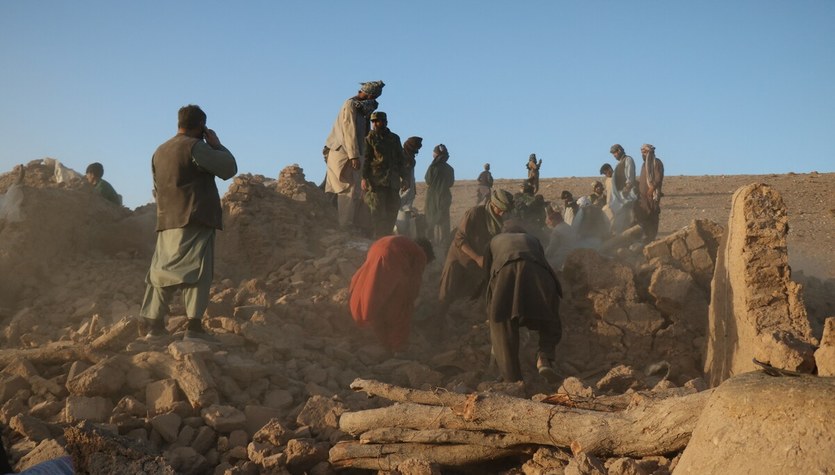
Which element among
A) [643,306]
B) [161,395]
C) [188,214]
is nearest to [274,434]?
[161,395]

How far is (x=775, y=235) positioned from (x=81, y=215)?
23.1 ft

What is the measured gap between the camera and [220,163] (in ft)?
17.7

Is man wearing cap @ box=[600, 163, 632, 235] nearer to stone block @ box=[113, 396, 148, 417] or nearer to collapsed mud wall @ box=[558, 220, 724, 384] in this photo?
collapsed mud wall @ box=[558, 220, 724, 384]

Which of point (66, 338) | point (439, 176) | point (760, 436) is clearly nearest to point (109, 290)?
point (66, 338)

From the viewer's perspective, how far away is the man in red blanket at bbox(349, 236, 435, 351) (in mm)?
6742

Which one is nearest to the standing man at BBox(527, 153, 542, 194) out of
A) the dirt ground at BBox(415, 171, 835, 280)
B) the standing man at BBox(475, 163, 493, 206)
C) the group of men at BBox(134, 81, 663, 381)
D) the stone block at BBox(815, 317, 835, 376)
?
the standing man at BBox(475, 163, 493, 206)

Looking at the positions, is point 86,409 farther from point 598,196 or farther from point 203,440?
point 598,196

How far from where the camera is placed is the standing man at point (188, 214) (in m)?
5.43

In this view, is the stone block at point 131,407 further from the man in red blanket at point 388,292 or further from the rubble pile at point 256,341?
the man in red blanket at point 388,292

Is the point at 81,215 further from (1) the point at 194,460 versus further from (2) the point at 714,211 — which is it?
(2) the point at 714,211

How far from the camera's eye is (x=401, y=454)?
4055 millimetres

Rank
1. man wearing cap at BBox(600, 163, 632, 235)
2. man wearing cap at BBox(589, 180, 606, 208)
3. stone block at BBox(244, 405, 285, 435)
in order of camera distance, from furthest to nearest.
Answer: man wearing cap at BBox(589, 180, 606, 208), man wearing cap at BBox(600, 163, 632, 235), stone block at BBox(244, 405, 285, 435)

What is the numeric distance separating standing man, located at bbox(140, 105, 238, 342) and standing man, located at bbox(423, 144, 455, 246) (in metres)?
5.92

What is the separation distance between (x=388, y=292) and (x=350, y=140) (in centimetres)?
242
